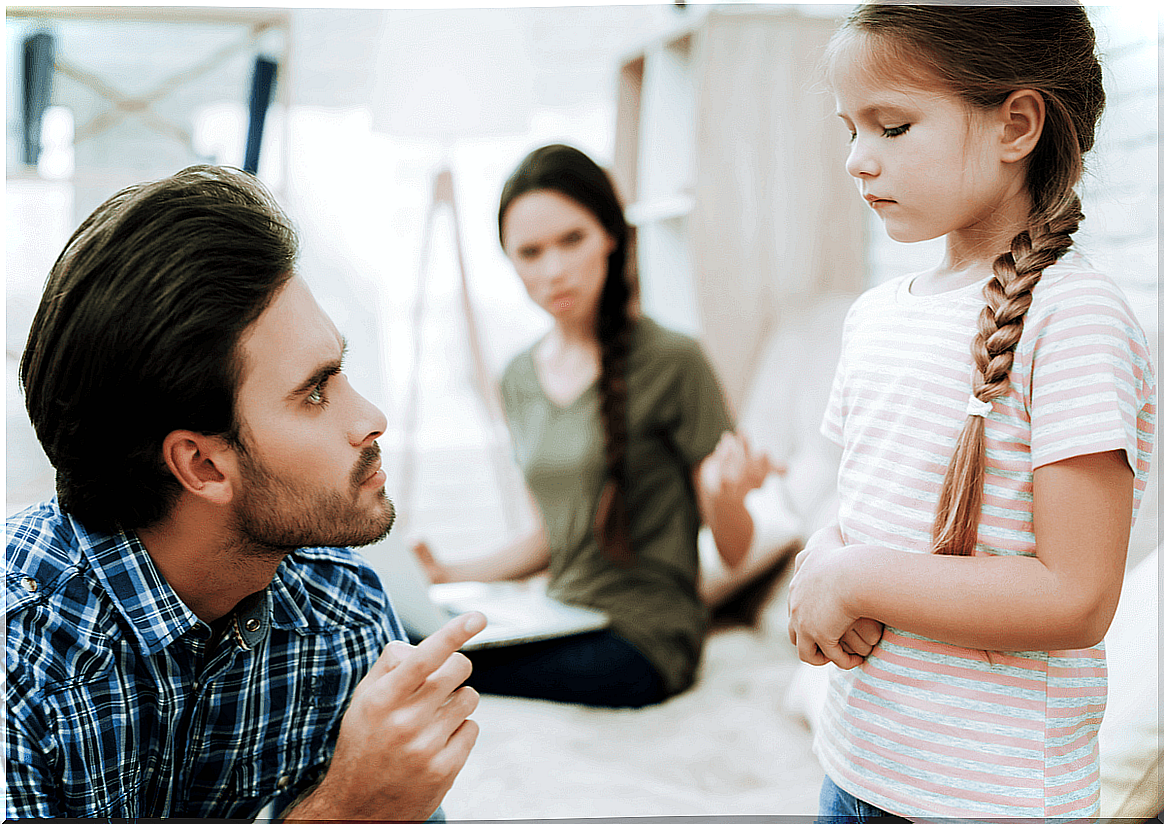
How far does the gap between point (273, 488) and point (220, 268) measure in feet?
0.56

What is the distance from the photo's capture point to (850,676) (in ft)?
2.18

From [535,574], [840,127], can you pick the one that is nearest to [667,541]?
[535,574]

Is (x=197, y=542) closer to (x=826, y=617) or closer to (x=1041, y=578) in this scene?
(x=826, y=617)

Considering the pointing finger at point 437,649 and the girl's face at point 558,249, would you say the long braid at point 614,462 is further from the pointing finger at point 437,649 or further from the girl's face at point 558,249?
the pointing finger at point 437,649

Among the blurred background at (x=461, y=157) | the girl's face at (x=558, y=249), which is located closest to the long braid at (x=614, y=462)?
the girl's face at (x=558, y=249)

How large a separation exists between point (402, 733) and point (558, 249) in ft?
2.78

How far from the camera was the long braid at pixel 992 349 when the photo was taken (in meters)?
0.57

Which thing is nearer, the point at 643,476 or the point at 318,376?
the point at 318,376

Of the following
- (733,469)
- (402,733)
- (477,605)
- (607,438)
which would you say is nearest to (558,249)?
(607,438)

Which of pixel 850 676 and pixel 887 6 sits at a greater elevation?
pixel 887 6

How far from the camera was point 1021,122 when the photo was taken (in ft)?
1.99

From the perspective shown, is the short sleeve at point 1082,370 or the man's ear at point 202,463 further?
the man's ear at point 202,463

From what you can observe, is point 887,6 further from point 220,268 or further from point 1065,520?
point 220,268

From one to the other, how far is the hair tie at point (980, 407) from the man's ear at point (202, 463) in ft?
1.76
